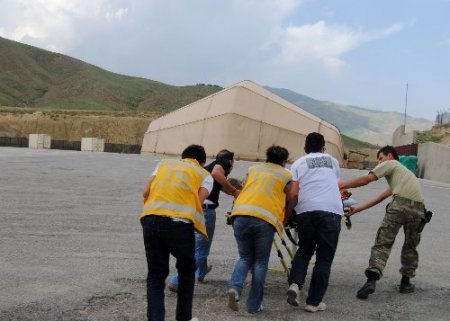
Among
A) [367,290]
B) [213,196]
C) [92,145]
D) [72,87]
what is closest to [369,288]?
[367,290]

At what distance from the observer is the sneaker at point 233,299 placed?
5.28 metres

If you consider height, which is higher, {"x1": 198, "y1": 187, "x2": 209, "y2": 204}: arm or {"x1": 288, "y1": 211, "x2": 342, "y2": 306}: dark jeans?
{"x1": 198, "y1": 187, "x2": 209, "y2": 204}: arm

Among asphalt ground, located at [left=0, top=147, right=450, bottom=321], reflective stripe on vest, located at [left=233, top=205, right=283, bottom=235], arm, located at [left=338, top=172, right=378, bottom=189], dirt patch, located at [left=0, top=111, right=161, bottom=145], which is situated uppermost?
dirt patch, located at [left=0, top=111, right=161, bottom=145]

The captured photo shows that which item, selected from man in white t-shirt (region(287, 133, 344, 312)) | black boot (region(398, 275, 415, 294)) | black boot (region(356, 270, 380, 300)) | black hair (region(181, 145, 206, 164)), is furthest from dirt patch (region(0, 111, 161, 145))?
black hair (region(181, 145, 206, 164))

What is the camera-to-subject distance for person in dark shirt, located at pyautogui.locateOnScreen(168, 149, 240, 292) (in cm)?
593

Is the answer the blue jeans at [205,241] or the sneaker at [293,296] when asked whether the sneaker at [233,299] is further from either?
the blue jeans at [205,241]

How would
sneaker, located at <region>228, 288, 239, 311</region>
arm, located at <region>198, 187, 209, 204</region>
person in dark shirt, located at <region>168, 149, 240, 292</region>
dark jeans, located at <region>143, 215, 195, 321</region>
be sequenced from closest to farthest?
dark jeans, located at <region>143, 215, 195, 321</region> < arm, located at <region>198, 187, 209, 204</region> < sneaker, located at <region>228, 288, 239, 311</region> < person in dark shirt, located at <region>168, 149, 240, 292</region>

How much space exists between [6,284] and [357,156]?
142ft

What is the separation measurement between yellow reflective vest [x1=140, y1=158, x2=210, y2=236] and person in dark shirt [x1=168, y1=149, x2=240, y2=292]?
103cm

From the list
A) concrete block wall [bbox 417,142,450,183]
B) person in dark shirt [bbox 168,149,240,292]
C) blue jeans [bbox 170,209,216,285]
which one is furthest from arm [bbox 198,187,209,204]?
concrete block wall [bbox 417,142,450,183]

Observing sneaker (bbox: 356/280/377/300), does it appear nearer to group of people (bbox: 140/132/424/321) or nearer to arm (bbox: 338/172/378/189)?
group of people (bbox: 140/132/424/321)

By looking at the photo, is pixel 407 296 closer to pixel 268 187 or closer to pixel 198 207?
pixel 268 187

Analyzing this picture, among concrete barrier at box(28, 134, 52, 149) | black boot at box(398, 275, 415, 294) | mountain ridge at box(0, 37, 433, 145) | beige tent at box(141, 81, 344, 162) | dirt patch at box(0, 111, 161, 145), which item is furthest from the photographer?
mountain ridge at box(0, 37, 433, 145)

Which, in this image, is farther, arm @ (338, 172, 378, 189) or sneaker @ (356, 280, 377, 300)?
sneaker @ (356, 280, 377, 300)
